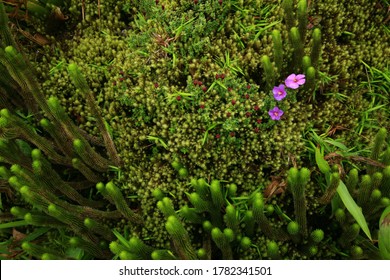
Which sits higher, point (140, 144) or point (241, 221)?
point (140, 144)

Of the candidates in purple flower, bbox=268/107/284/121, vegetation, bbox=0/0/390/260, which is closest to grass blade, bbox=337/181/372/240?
vegetation, bbox=0/0/390/260

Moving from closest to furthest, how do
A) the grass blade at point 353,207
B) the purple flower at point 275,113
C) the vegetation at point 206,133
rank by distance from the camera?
the grass blade at point 353,207
the vegetation at point 206,133
the purple flower at point 275,113

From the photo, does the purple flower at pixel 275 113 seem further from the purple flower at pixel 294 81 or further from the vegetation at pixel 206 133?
the purple flower at pixel 294 81

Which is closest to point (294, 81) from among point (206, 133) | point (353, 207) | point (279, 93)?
point (279, 93)

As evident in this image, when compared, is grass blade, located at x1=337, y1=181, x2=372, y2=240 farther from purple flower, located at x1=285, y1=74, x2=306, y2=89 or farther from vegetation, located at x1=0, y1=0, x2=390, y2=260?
purple flower, located at x1=285, y1=74, x2=306, y2=89

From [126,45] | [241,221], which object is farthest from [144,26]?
[241,221]

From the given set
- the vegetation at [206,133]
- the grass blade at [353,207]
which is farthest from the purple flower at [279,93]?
the grass blade at [353,207]

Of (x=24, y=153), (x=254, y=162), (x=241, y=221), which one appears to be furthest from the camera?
(x=24, y=153)

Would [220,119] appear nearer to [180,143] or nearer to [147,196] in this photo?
[180,143]
